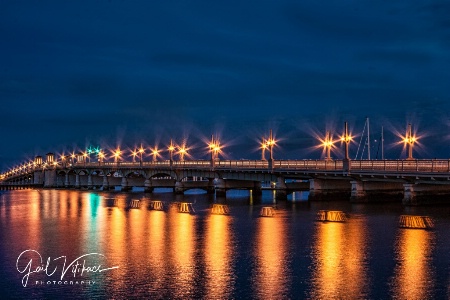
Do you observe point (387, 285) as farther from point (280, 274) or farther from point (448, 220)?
point (448, 220)

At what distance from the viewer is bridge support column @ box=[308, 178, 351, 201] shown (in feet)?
301

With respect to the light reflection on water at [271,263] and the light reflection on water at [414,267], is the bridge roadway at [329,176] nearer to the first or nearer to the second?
the light reflection on water at [414,267]

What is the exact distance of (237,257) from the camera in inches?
1537

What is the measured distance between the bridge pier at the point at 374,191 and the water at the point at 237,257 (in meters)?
17.1

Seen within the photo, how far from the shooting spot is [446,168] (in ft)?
225

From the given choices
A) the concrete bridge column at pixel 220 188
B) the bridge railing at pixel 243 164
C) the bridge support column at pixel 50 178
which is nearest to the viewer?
the bridge railing at pixel 243 164

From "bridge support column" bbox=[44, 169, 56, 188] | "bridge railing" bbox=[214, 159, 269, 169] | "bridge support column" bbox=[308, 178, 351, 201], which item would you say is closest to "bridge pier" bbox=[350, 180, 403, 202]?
"bridge support column" bbox=[308, 178, 351, 201]

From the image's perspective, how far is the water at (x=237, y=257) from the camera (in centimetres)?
3023

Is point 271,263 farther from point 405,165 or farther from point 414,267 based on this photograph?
point 405,165

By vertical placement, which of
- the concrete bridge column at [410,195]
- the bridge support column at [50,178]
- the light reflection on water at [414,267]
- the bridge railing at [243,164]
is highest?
the bridge railing at [243,164]

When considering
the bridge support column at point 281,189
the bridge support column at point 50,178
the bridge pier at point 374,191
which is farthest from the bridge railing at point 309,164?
the bridge support column at point 50,178

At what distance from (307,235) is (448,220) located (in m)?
16.6

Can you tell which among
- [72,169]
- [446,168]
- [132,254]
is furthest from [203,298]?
[72,169]

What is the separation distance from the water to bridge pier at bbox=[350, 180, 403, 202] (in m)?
17.1
